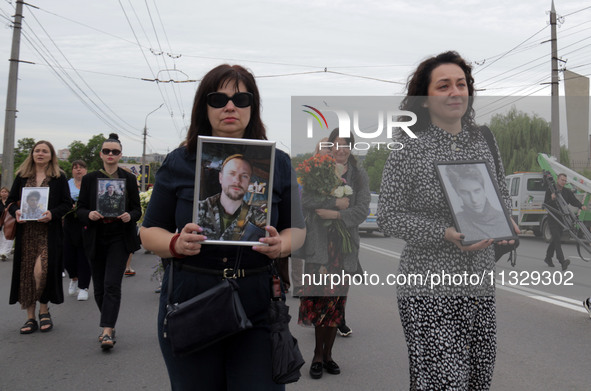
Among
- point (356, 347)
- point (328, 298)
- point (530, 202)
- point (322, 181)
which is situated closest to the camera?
point (322, 181)

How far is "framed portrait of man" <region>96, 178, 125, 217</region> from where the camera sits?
20.4 feet

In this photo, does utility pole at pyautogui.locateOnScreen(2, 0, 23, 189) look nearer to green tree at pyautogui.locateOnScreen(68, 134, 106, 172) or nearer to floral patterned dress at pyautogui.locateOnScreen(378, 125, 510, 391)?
floral patterned dress at pyautogui.locateOnScreen(378, 125, 510, 391)

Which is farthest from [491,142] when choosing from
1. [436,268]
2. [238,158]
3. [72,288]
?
[72,288]

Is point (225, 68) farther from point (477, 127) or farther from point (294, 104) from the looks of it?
point (477, 127)

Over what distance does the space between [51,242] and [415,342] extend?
17.3 ft

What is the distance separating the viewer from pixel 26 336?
6.37m

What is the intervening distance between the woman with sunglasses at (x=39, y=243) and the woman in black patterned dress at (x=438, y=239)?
4990mm

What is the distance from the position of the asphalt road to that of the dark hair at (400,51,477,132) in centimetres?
78

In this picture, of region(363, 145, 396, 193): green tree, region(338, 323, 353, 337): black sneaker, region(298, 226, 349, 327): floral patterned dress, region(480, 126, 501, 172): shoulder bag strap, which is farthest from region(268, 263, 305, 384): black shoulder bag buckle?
region(338, 323, 353, 337): black sneaker

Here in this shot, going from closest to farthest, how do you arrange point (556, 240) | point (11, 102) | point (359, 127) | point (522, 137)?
1. point (359, 127)
2. point (556, 240)
3. point (11, 102)
4. point (522, 137)

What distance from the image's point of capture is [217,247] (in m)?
2.33

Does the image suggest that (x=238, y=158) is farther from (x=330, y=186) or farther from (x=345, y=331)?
(x=345, y=331)

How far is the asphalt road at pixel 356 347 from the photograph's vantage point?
4738 millimetres

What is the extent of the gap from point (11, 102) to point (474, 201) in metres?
16.6
